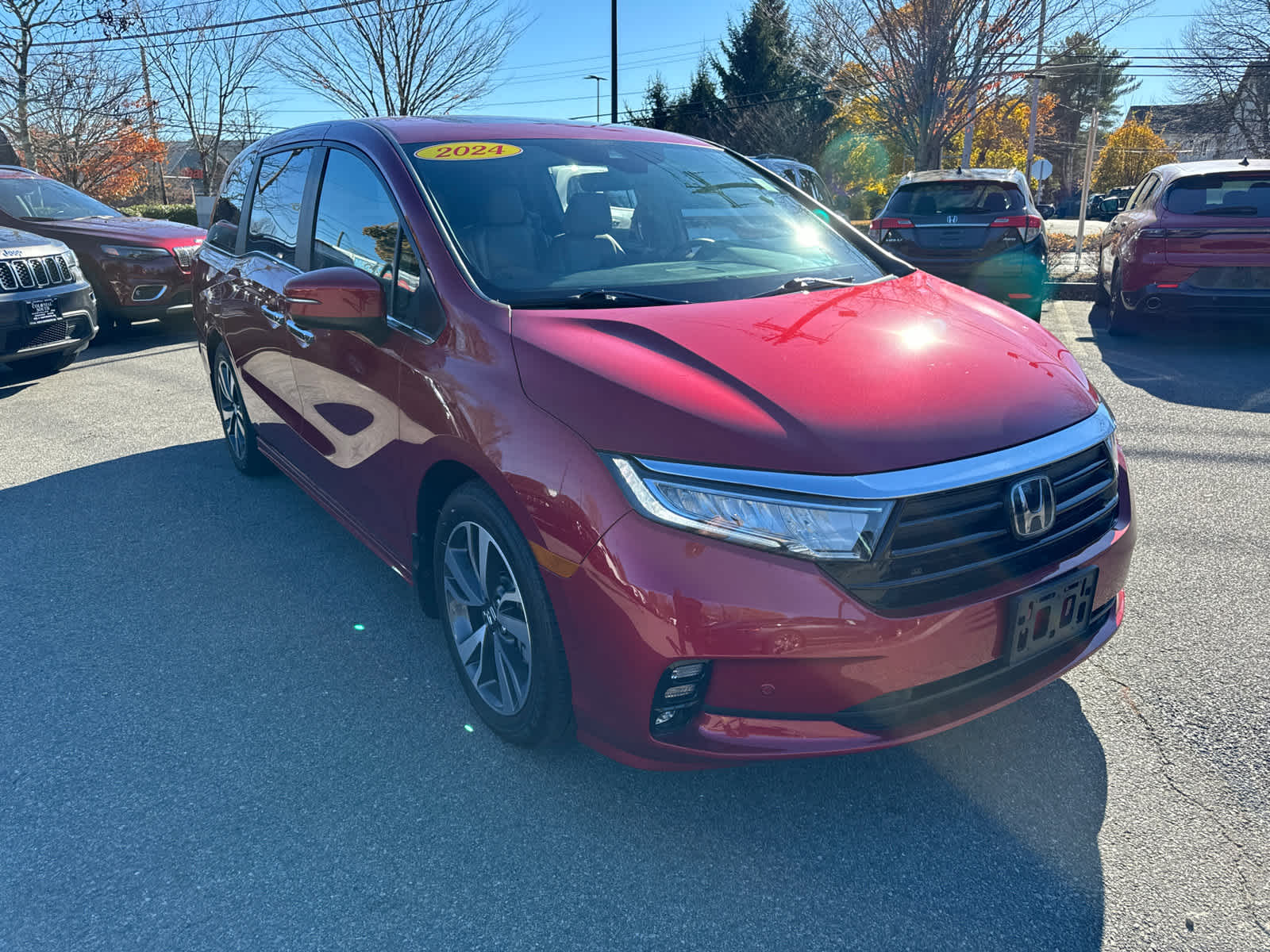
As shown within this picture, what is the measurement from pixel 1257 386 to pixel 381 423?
6492mm

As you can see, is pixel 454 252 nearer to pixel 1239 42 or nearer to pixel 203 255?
pixel 203 255

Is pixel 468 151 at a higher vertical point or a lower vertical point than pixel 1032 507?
higher

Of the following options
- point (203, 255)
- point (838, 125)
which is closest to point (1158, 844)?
point (203, 255)

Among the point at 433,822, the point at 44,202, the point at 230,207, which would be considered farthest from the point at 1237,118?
the point at 433,822

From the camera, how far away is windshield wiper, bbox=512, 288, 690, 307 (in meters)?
2.60

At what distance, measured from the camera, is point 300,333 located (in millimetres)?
3514

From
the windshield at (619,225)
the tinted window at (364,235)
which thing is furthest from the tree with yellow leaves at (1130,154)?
the tinted window at (364,235)

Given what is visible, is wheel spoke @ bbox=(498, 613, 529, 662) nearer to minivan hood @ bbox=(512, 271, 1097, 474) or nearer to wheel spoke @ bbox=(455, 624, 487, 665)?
wheel spoke @ bbox=(455, 624, 487, 665)

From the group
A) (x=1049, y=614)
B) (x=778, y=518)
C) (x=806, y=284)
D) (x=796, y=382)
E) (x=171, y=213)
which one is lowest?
(x=171, y=213)

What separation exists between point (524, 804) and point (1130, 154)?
68116mm

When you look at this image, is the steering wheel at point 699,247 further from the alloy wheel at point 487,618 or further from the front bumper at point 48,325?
the front bumper at point 48,325

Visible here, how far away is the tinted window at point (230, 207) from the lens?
452 centimetres

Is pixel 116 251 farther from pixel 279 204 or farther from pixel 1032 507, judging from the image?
pixel 1032 507

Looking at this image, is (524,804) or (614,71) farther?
(614,71)
